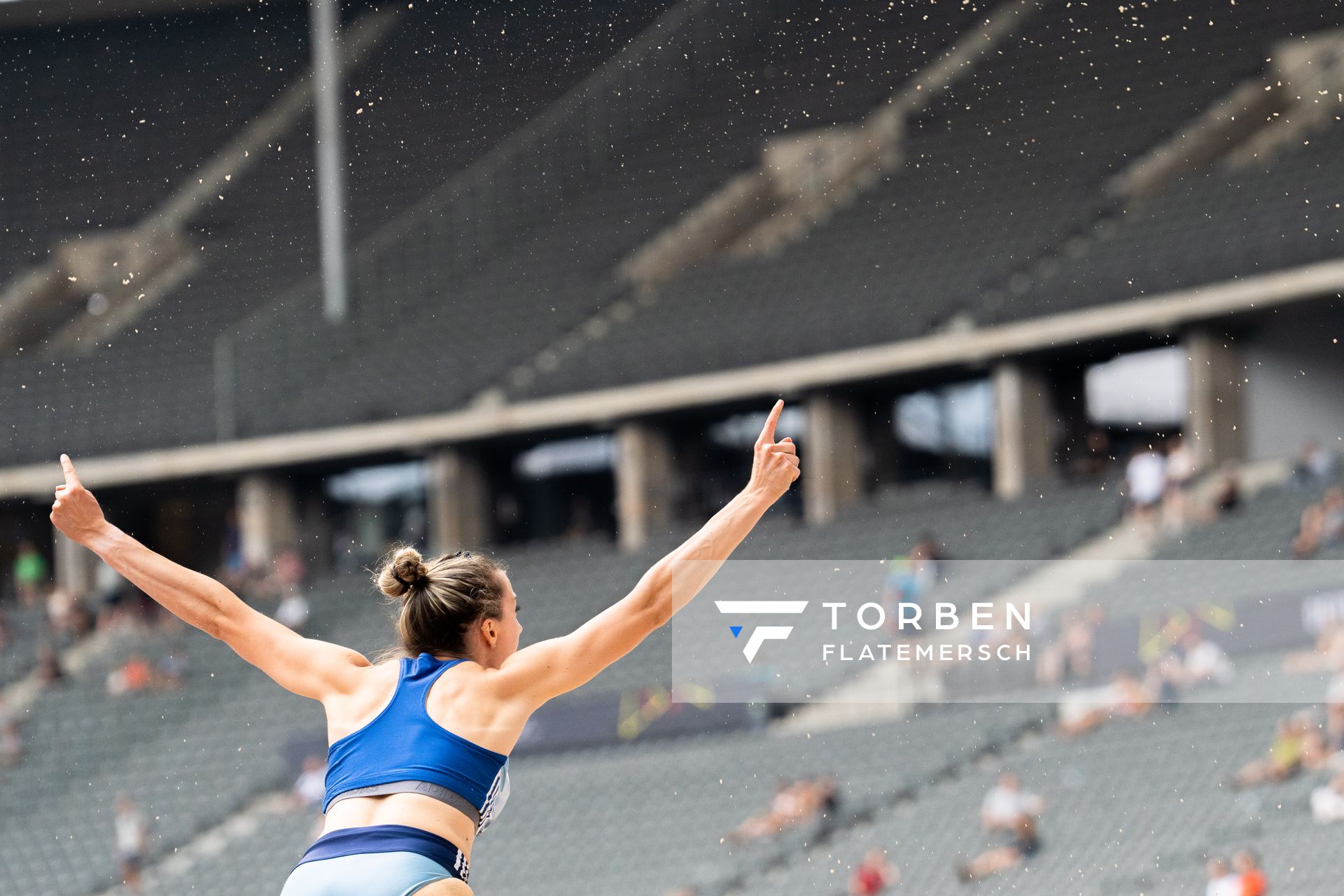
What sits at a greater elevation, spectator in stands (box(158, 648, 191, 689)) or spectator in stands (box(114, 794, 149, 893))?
spectator in stands (box(158, 648, 191, 689))

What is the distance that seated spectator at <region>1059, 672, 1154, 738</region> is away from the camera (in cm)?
923

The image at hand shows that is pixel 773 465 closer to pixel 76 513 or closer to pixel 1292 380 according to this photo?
pixel 76 513

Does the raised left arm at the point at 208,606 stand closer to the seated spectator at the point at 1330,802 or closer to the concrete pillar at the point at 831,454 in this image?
the seated spectator at the point at 1330,802

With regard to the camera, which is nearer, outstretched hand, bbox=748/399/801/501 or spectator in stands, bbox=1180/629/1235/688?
outstretched hand, bbox=748/399/801/501

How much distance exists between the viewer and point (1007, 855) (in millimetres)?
8539

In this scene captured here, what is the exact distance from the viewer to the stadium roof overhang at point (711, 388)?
11.6 meters

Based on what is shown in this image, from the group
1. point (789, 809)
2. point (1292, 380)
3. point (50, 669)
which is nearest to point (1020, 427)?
point (1292, 380)

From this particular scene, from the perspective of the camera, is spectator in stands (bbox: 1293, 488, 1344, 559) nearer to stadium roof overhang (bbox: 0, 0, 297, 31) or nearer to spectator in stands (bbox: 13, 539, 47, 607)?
stadium roof overhang (bbox: 0, 0, 297, 31)

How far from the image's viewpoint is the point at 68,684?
13125mm

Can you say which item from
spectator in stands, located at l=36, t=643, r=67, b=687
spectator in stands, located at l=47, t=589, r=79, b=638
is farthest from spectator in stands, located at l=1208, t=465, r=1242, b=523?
spectator in stands, located at l=47, t=589, r=79, b=638

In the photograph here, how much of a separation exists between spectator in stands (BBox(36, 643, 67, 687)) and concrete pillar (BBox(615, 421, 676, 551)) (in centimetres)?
445

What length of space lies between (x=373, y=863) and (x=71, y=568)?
13775 mm

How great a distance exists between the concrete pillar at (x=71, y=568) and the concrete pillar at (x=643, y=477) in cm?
460

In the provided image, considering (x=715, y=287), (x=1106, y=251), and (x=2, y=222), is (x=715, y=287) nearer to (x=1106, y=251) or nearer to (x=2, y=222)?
(x=1106, y=251)
